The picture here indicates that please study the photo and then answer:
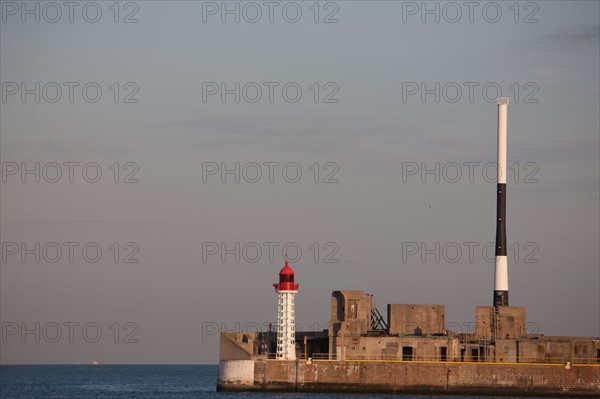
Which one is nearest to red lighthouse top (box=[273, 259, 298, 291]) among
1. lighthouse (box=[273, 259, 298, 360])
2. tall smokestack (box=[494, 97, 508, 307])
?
lighthouse (box=[273, 259, 298, 360])

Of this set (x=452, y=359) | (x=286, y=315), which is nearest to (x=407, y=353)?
(x=452, y=359)

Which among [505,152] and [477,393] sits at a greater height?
[505,152]

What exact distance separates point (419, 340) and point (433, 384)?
11.5 ft

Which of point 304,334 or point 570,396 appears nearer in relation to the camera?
point 570,396

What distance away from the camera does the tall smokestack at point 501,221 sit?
84.7 m

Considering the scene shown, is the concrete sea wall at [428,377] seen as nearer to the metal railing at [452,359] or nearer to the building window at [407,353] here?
the metal railing at [452,359]

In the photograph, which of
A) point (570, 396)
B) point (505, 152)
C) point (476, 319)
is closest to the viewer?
point (570, 396)

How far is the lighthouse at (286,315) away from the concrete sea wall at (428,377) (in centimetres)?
125

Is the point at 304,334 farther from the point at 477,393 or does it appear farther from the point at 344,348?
the point at 477,393

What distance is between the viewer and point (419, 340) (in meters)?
79.3

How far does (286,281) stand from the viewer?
77062 millimetres

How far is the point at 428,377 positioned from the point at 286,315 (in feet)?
29.5

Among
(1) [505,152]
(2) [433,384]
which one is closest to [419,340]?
(2) [433,384]

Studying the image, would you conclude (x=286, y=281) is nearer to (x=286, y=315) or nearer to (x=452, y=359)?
(x=286, y=315)
